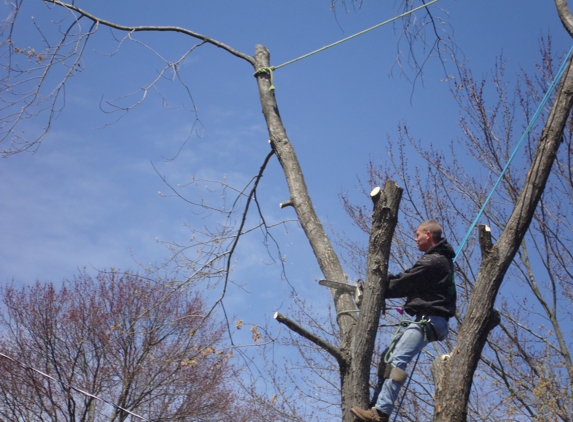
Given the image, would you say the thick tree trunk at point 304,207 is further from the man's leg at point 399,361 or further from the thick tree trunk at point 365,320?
the man's leg at point 399,361

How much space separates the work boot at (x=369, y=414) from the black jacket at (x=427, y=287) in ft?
2.34

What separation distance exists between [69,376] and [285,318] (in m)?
13.2

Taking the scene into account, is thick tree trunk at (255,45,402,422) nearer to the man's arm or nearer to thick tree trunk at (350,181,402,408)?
thick tree trunk at (350,181,402,408)

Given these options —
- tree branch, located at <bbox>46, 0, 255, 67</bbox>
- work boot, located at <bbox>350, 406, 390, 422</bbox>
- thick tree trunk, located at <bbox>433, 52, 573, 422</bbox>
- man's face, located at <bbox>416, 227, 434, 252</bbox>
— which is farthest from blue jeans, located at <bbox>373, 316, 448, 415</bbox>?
tree branch, located at <bbox>46, 0, 255, 67</bbox>

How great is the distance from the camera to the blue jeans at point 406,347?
10.8 ft

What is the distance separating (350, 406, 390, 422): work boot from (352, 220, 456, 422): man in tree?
0.18m

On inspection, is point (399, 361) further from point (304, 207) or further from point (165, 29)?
point (165, 29)

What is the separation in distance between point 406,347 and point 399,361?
10 centimetres

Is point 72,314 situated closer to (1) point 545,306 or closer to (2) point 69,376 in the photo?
(2) point 69,376

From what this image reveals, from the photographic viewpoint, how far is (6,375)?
600 inches

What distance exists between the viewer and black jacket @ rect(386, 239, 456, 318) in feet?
11.6

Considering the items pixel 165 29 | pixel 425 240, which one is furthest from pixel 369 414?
pixel 165 29

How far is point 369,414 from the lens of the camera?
3068 millimetres

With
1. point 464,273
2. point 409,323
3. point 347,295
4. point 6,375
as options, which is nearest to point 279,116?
point 347,295
